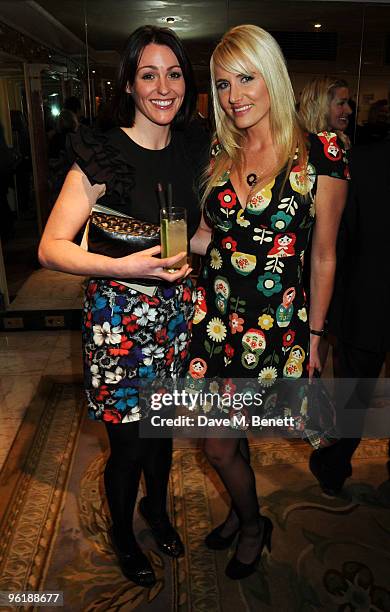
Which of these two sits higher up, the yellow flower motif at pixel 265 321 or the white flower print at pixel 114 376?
the yellow flower motif at pixel 265 321

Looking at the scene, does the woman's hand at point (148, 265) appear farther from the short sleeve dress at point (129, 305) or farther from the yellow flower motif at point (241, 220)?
the yellow flower motif at point (241, 220)

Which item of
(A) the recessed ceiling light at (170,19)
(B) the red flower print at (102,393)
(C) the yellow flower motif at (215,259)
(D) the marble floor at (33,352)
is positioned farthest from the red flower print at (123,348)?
(A) the recessed ceiling light at (170,19)

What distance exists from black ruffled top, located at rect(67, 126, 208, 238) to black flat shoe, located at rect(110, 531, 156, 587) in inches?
44.4

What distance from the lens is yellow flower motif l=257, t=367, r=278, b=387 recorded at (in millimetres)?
1716

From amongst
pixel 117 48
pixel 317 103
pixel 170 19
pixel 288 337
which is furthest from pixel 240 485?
pixel 170 19

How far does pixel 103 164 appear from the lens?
1.51 m

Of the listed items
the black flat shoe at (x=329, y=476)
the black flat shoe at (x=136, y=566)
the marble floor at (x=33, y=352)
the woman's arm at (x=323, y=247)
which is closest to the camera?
the woman's arm at (x=323, y=247)

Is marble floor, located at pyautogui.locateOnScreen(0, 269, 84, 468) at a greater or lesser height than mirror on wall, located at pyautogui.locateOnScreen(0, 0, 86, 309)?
lesser

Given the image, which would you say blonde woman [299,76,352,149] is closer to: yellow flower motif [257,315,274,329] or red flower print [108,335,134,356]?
yellow flower motif [257,315,274,329]

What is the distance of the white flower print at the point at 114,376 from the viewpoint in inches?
63.6

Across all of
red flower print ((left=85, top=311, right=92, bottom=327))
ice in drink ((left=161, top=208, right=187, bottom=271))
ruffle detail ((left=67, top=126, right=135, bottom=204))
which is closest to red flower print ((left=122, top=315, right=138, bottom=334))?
red flower print ((left=85, top=311, right=92, bottom=327))

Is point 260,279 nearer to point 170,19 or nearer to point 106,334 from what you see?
point 106,334

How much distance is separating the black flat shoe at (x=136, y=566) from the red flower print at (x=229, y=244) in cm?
110

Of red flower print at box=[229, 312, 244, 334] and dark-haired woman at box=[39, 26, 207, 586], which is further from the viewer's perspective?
red flower print at box=[229, 312, 244, 334]
